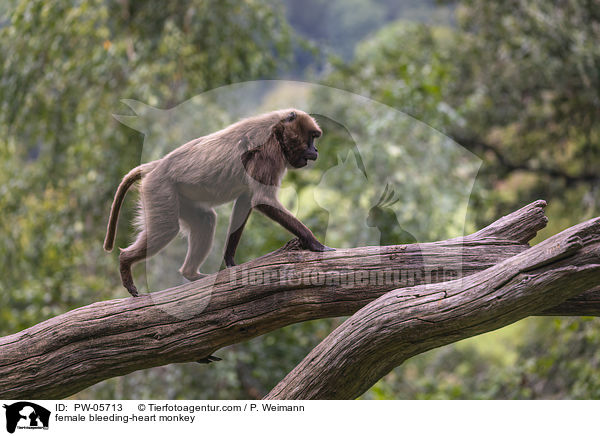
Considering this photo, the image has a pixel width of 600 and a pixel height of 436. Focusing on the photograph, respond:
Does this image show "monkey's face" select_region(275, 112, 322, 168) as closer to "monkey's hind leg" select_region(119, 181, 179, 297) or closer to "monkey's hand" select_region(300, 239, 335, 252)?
"monkey's hand" select_region(300, 239, 335, 252)

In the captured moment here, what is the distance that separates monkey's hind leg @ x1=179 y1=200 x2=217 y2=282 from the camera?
3889 mm

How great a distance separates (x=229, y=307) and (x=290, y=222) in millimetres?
633

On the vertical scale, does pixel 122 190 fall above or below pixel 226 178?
above

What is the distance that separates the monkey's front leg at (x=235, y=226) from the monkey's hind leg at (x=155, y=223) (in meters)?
0.38

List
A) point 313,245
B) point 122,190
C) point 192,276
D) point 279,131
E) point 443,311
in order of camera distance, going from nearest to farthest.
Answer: point 443,311 < point 313,245 < point 279,131 < point 122,190 < point 192,276

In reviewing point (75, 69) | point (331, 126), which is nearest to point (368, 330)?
point (331, 126)

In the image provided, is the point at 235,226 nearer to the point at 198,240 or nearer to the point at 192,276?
the point at 198,240

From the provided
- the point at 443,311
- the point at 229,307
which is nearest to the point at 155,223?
the point at 229,307

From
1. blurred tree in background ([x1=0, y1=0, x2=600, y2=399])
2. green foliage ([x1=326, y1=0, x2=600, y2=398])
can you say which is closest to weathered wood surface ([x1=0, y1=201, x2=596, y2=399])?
blurred tree in background ([x1=0, y1=0, x2=600, y2=399])

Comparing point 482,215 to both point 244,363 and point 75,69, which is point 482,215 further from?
point 75,69

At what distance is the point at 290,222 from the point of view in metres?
3.53

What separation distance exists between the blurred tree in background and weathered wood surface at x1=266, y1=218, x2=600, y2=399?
8.12 feet

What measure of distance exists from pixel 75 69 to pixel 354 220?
13.1 ft
